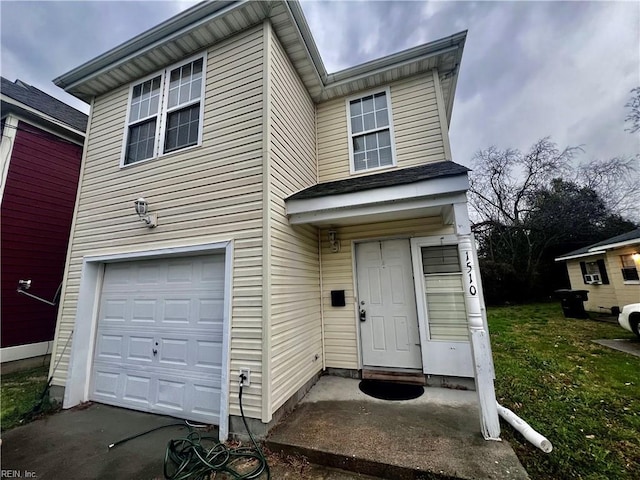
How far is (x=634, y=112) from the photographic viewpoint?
35.5 feet

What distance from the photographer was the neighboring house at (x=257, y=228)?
10.4ft

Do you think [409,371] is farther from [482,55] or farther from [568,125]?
[568,125]

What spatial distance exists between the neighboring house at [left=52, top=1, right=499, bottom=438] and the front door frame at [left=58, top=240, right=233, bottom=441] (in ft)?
0.07

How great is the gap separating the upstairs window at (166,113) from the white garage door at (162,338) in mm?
1924

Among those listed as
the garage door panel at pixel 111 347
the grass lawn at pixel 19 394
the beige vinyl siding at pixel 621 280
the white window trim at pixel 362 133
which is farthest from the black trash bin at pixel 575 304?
the grass lawn at pixel 19 394

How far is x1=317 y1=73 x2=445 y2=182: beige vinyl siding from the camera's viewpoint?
4.62 m

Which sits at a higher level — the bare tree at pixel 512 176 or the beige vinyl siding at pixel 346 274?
the bare tree at pixel 512 176

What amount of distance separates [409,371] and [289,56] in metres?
5.61

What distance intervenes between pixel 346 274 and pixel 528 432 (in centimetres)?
290

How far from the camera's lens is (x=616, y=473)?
2.13m

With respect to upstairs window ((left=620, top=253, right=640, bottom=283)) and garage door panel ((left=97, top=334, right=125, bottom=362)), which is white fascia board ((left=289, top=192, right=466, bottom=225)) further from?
upstairs window ((left=620, top=253, right=640, bottom=283))

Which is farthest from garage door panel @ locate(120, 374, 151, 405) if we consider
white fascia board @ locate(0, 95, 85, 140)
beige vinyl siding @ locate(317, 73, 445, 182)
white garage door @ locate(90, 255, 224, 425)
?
white fascia board @ locate(0, 95, 85, 140)

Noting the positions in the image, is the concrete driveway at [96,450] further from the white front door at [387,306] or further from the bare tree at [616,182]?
the bare tree at [616,182]

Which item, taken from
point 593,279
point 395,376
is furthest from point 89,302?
point 593,279
